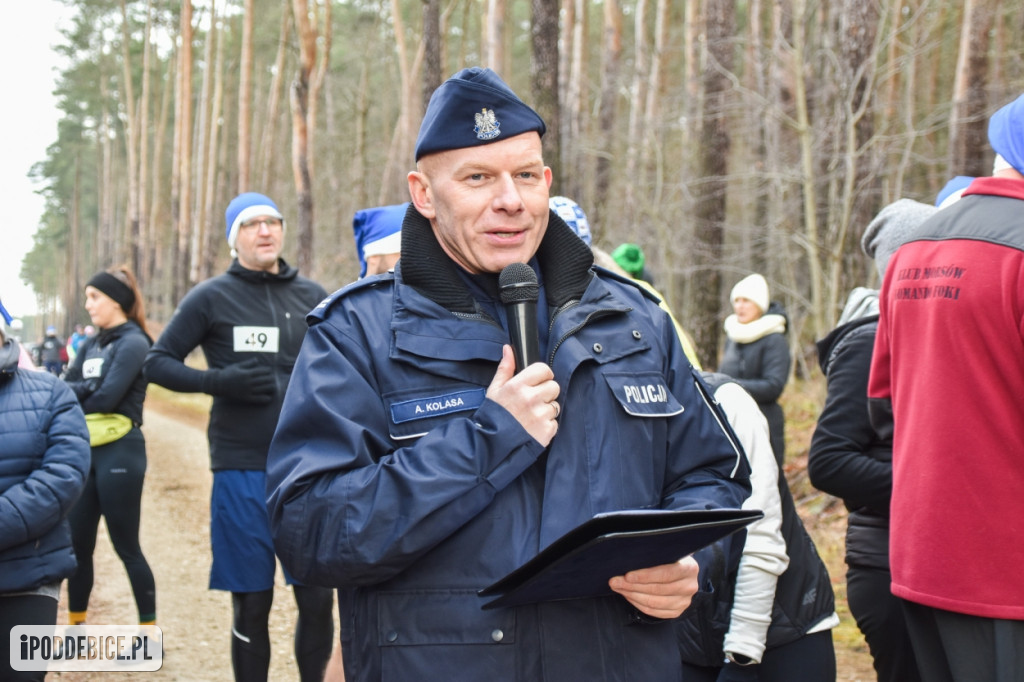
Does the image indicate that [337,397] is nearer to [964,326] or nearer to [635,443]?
[635,443]

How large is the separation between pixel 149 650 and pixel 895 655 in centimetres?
443

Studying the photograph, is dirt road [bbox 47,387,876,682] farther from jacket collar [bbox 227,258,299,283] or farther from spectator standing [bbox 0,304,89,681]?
jacket collar [bbox 227,258,299,283]

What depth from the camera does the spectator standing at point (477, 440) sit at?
1964 millimetres

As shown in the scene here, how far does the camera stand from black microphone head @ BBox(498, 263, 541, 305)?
2.12 metres

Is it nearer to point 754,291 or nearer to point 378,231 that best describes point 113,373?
point 378,231

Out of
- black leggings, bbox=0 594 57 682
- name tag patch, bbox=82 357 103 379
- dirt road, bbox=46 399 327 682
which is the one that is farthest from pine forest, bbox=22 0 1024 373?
black leggings, bbox=0 594 57 682

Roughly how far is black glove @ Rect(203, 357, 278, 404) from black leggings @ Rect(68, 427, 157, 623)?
1.42 metres

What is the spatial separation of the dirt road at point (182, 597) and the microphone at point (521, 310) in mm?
4688

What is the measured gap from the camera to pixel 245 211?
532cm

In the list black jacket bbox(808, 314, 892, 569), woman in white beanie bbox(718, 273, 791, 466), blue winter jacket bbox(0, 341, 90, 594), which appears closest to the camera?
black jacket bbox(808, 314, 892, 569)

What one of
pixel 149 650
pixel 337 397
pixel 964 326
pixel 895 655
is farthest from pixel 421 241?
pixel 149 650

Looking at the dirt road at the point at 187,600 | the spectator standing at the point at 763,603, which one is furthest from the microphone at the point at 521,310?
the dirt road at the point at 187,600

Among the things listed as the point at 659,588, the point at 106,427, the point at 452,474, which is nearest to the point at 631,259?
the point at 106,427

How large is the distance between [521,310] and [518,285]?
0.18 ft
